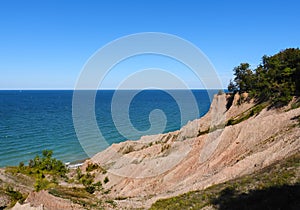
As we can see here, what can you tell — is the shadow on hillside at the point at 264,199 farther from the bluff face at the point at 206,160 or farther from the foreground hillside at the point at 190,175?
the bluff face at the point at 206,160

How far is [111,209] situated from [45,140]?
5981 cm

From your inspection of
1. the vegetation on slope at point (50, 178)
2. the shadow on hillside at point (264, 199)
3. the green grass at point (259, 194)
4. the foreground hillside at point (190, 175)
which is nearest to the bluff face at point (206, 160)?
the foreground hillside at point (190, 175)

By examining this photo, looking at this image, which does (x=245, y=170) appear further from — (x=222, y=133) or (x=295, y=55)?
(x=295, y=55)

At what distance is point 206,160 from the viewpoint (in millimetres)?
33500

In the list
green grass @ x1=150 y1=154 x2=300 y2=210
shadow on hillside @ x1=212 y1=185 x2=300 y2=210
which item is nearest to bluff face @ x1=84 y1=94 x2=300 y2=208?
green grass @ x1=150 y1=154 x2=300 y2=210

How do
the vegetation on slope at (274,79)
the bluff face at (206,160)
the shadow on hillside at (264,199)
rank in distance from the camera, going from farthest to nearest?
the vegetation on slope at (274,79), the bluff face at (206,160), the shadow on hillside at (264,199)

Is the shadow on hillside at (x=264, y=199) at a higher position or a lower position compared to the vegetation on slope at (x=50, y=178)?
higher

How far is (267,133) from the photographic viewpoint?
105ft

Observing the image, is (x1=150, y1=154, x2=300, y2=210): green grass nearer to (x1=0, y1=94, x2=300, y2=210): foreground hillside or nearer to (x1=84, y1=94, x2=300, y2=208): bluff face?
(x1=0, y1=94, x2=300, y2=210): foreground hillside

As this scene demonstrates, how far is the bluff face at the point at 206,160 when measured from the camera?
2534cm

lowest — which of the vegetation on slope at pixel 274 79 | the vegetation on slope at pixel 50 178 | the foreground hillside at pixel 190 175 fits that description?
the vegetation on slope at pixel 50 178

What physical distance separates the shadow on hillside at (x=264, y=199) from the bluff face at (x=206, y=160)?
698 centimetres

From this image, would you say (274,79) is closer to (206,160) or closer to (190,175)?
(206,160)

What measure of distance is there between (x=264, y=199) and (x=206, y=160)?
18.2 meters
